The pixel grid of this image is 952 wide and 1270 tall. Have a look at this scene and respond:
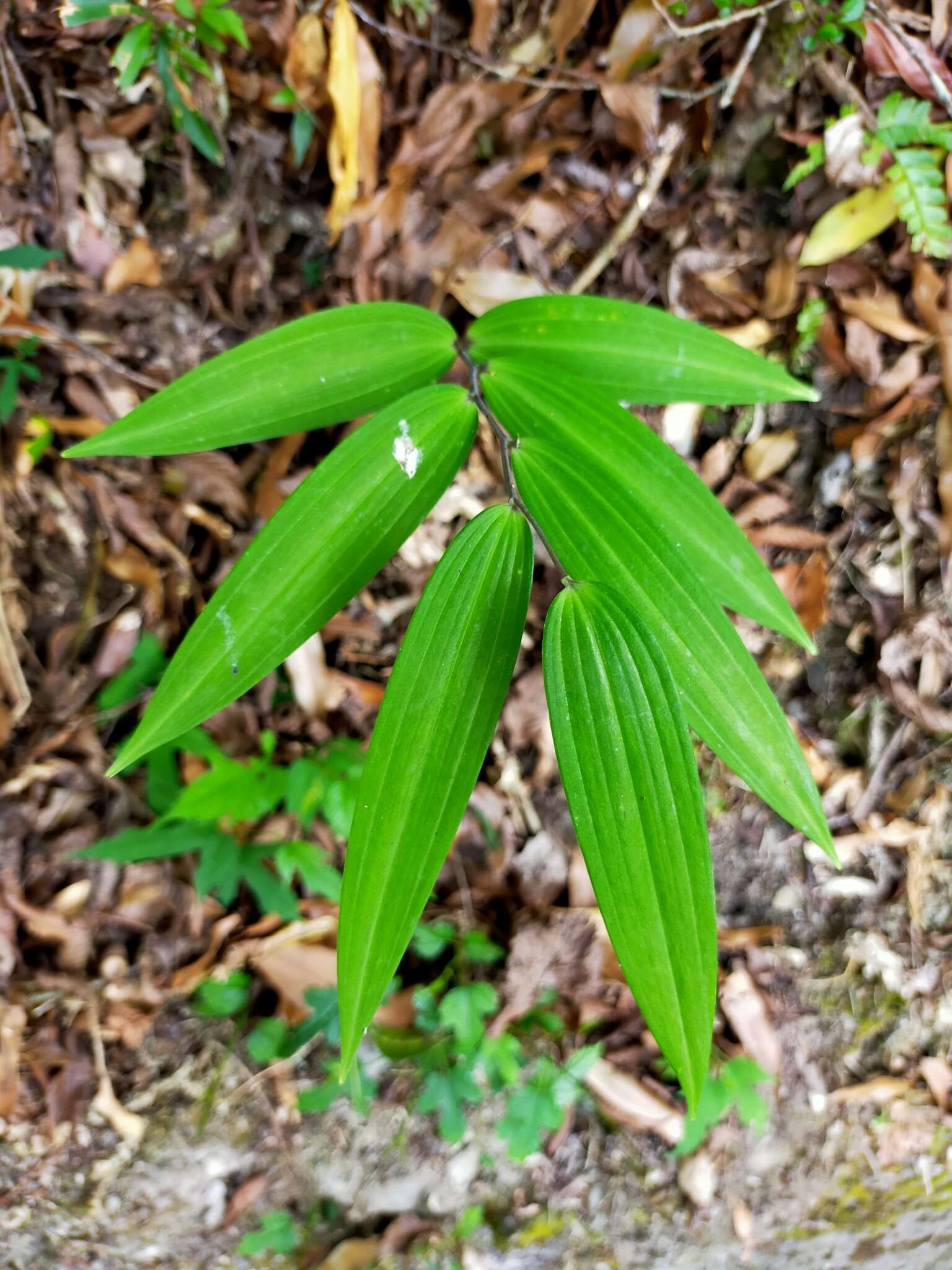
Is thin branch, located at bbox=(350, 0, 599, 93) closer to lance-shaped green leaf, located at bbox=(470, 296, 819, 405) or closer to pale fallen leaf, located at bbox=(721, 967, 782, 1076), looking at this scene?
lance-shaped green leaf, located at bbox=(470, 296, 819, 405)

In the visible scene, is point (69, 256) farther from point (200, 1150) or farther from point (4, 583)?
point (200, 1150)

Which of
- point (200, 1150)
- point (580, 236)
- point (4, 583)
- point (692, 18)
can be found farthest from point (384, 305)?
point (200, 1150)

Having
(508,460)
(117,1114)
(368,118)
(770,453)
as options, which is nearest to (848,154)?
(770,453)

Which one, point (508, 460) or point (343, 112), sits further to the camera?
point (343, 112)

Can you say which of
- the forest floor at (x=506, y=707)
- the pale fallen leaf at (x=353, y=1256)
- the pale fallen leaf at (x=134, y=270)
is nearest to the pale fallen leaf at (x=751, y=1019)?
the forest floor at (x=506, y=707)

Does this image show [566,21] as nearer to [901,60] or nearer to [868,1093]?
[901,60]
